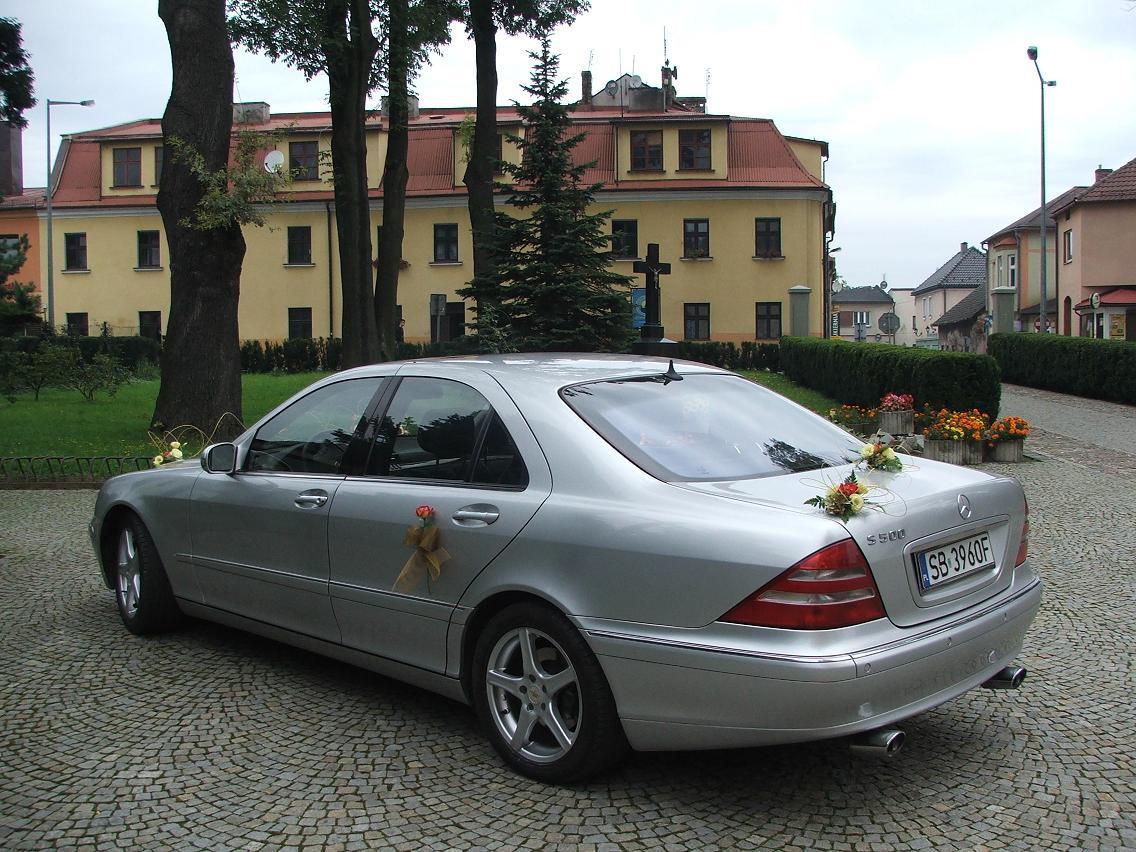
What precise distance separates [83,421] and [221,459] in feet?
50.5

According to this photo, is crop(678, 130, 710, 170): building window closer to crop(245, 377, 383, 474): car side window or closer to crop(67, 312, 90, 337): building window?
crop(67, 312, 90, 337): building window

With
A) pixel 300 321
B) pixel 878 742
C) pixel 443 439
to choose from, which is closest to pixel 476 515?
pixel 443 439

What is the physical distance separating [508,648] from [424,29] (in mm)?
21116

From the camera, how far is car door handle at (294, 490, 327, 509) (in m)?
4.69

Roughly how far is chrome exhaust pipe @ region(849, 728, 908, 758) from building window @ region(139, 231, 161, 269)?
5076 cm

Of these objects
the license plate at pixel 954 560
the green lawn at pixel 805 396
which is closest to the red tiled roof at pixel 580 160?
the green lawn at pixel 805 396

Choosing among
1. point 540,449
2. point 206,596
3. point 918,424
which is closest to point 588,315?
point 918,424

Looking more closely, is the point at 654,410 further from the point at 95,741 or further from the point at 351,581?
the point at 95,741

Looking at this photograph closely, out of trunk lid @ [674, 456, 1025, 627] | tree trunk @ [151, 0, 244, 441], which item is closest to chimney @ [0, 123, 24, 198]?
tree trunk @ [151, 0, 244, 441]

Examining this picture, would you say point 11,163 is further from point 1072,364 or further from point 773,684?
point 773,684

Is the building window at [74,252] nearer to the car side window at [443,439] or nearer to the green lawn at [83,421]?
the green lawn at [83,421]

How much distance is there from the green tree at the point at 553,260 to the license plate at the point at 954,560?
40.8 feet

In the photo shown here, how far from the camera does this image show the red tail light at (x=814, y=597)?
3260 millimetres

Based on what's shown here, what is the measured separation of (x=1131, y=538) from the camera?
873 centimetres
